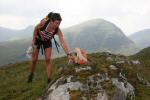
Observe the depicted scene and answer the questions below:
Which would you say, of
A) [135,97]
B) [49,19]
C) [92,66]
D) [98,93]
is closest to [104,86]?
[98,93]

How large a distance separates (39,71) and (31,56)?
9328 mm

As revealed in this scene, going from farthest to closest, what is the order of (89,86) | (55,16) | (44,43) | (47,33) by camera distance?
(44,43) → (47,33) → (55,16) → (89,86)

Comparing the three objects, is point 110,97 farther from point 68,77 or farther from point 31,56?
point 31,56

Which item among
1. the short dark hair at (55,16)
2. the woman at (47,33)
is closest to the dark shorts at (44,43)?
the woman at (47,33)

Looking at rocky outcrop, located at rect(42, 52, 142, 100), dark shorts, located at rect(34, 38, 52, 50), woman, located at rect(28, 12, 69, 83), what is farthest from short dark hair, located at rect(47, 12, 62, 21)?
rocky outcrop, located at rect(42, 52, 142, 100)

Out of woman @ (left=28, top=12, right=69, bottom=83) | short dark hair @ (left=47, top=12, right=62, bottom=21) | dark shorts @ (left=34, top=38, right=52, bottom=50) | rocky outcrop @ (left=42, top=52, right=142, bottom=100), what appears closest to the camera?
rocky outcrop @ (left=42, top=52, right=142, bottom=100)

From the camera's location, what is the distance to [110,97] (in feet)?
40.7

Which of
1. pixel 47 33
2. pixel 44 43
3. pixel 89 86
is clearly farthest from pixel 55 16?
pixel 89 86

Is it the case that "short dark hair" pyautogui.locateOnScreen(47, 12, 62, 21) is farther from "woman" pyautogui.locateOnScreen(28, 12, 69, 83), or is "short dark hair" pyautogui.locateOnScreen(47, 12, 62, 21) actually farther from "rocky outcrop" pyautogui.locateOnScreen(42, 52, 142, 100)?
"rocky outcrop" pyautogui.locateOnScreen(42, 52, 142, 100)

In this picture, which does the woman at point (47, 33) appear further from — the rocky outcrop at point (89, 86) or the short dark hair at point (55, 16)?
the rocky outcrop at point (89, 86)

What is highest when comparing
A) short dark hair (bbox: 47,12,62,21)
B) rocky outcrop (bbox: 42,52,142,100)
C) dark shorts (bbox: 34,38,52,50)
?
short dark hair (bbox: 47,12,62,21)

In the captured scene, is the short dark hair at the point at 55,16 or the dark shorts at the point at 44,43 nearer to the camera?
the short dark hair at the point at 55,16

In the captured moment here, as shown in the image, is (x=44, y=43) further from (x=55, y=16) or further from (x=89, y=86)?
(x=89, y=86)

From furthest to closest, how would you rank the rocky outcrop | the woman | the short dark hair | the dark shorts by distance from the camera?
1. the dark shorts
2. the woman
3. the short dark hair
4. the rocky outcrop
